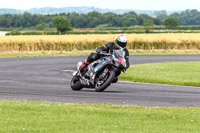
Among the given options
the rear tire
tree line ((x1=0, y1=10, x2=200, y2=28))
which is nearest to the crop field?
the rear tire

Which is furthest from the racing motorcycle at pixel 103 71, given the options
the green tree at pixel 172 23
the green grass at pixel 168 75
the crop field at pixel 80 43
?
the green tree at pixel 172 23

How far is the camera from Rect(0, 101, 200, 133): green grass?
8.77 meters

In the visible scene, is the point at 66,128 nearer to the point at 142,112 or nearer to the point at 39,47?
the point at 142,112

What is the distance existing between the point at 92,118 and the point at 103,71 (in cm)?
471

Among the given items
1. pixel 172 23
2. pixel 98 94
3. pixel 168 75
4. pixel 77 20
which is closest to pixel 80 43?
pixel 168 75

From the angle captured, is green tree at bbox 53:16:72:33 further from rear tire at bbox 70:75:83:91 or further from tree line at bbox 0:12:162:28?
rear tire at bbox 70:75:83:91

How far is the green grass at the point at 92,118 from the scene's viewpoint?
877 centimetres

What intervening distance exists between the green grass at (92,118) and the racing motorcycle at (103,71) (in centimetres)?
257

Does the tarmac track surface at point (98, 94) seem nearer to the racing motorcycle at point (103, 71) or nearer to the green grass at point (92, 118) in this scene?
the racing motorcycle at point (103, 71)

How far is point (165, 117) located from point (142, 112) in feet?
2.41

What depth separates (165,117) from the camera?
10109mm

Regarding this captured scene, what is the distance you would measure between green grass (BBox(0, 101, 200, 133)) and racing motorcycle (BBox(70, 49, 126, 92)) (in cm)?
257

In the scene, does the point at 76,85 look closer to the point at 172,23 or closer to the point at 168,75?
the point at 168,75

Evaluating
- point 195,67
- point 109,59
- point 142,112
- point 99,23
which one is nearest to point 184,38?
point 195,67
